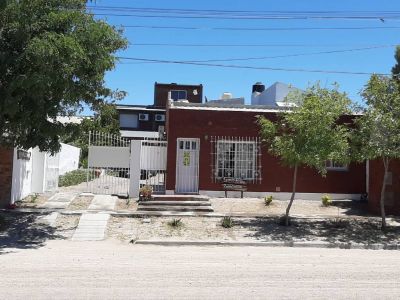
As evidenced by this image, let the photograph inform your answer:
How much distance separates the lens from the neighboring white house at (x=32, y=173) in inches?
688

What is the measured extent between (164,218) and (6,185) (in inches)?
206

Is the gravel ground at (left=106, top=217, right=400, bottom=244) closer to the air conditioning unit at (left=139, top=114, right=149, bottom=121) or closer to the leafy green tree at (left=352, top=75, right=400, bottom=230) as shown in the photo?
the leafy green tree at (left=352, top=75, right=400, bottom=230)

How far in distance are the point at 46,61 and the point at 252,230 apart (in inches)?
290

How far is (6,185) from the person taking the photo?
A: 1658 cm

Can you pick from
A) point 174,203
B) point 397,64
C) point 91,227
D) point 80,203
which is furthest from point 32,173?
point 397,64

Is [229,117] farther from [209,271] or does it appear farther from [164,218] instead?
[209,271]

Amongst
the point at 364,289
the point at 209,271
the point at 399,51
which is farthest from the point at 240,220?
the point at 399,51

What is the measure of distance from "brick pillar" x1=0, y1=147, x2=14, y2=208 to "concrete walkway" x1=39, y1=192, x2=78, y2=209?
1.21m

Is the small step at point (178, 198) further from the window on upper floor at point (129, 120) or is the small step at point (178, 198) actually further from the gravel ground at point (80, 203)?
the window on upper floor at point (129, 120)

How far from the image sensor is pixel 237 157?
67.1 feet

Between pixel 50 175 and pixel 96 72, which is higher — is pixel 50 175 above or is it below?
below

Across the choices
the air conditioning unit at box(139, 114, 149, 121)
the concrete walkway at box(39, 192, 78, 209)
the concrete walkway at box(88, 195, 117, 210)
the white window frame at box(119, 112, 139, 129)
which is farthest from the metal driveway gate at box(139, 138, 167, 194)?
the white window frame at box(119, 112, 139, 129)

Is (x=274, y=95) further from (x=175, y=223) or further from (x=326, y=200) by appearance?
(x=175, y=223)

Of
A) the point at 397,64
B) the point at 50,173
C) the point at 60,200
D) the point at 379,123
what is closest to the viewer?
the point at 379,123
